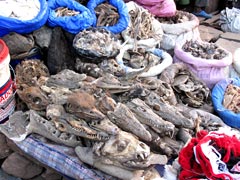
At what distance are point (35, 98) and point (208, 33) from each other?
11.3 ft

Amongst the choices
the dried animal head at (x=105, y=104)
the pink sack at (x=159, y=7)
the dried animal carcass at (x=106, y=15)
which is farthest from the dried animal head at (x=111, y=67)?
the pink sack at (x=159, y=7)

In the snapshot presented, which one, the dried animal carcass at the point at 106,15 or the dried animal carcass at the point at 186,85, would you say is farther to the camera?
the dried animal carcass at the point at 106,15

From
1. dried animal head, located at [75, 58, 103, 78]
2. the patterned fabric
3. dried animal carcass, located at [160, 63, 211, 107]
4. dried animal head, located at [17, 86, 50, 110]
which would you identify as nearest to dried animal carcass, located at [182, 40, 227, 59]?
dried animal carcass, located at [160, 63, 211, 107]

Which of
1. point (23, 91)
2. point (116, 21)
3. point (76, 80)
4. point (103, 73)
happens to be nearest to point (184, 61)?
point (116, 21)

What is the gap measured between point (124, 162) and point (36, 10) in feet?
5.75

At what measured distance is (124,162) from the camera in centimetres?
247

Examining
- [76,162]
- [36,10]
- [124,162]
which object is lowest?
[76,162]

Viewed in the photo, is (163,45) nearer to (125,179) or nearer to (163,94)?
(163,94)

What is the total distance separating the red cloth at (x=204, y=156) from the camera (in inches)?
89.2

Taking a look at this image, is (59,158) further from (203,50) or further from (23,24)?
(203,50)

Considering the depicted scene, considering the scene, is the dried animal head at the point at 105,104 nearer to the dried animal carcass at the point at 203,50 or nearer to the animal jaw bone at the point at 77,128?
the animal jaw bone at the point at 77,128

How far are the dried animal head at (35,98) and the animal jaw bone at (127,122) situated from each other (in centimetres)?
53

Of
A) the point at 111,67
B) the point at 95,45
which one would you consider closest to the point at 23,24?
the point at 95,45

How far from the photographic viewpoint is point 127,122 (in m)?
2.67
